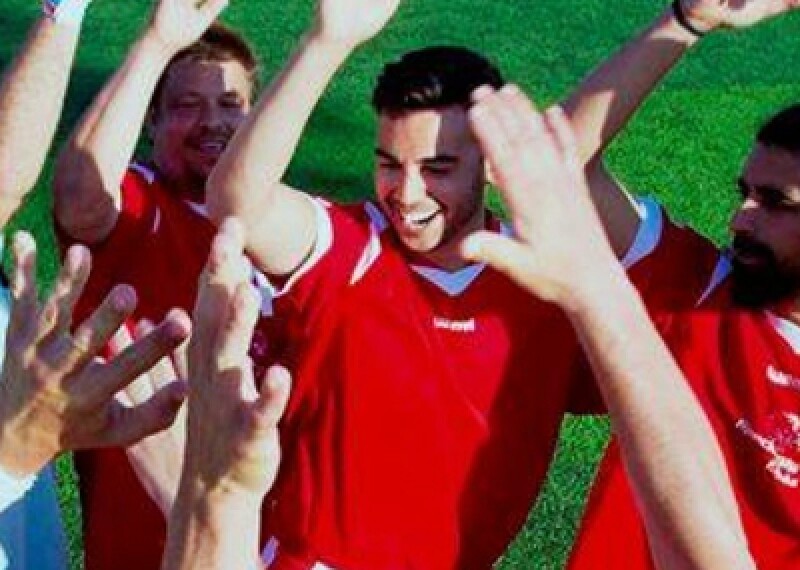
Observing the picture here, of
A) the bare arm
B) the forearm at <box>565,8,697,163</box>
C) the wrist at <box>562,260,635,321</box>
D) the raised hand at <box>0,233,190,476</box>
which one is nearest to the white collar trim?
the forearm at <box>565,8,697,163</box>

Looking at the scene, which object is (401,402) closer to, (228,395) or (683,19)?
(683,19)

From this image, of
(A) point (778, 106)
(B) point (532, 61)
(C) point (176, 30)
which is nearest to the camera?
(C) point (176, 30)

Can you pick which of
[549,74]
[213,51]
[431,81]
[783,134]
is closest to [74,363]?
[431,81]

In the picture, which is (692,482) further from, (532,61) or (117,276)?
(532,61)

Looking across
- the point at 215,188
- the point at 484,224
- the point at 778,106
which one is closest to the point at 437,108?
the point at 484,224

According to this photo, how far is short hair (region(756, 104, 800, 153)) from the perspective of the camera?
11.5 feet

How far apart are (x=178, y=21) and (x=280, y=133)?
0.47 meters

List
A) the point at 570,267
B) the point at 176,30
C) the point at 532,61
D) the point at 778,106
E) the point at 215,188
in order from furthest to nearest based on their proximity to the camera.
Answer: the point at 532,61 → the point at 778,106 → the point at 176,30 → the point at 215,188 → the point at 570,267

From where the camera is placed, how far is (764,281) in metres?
3.38

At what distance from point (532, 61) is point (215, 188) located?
7.02 meters

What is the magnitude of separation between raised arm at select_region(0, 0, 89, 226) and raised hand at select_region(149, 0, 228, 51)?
10.7 inches

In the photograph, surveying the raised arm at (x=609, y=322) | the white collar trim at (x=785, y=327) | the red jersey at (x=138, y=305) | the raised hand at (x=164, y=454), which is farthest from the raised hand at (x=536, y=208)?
the red jersey at (x=138, y=305)

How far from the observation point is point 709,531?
6.75ft

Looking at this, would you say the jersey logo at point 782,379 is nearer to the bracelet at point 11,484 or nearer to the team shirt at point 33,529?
the team shirt at point 33,529
